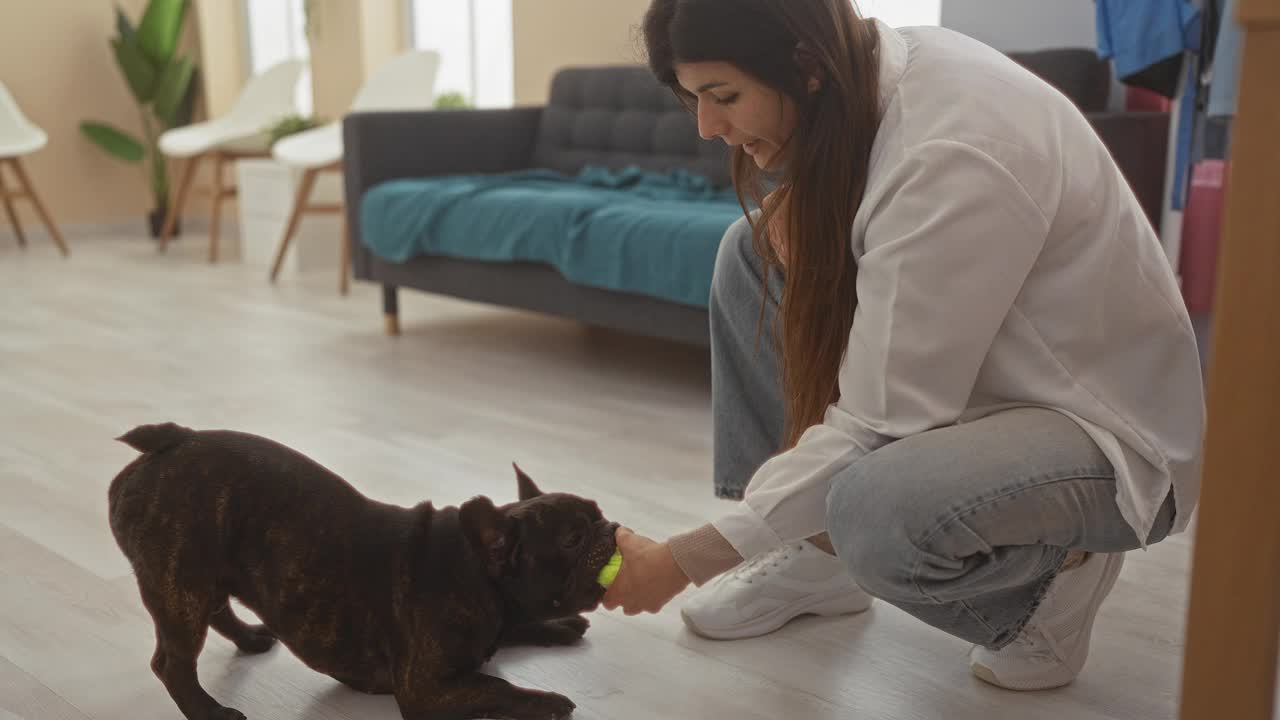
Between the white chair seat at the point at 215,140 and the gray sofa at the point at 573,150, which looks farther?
the white chair seat at the point at 215,140

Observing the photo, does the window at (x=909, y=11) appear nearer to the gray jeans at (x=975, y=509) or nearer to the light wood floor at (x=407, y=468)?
the light wood floor at (x=407, y=468)

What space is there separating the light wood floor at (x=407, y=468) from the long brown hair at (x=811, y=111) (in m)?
0.39

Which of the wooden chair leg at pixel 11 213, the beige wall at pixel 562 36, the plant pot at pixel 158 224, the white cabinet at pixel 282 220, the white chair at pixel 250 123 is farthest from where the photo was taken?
the plant pot at pixel 158 224

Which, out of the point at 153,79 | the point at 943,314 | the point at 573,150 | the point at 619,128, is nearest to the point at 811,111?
the point at 943,314

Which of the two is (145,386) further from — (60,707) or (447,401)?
(60,707)

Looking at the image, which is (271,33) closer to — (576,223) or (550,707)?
(576,223)

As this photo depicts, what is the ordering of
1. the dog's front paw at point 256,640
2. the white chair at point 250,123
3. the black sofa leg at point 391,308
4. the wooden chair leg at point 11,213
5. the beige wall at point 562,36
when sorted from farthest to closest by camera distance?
the white chair at point 250,123 < the wooden chair leg at point 11,213 < the beige wall at point 562,36 < the black sofa leg at point 391,308 < the dog's front paw at point 256,640

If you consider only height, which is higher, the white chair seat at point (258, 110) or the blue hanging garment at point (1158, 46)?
the blue hanging garment at point (1158, 46)

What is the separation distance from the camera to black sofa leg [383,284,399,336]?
3736 mm

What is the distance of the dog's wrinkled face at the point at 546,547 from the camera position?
1.24 metres

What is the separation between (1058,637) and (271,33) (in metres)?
6.36

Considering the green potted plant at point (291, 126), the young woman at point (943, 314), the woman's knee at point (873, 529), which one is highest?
the young woman at point (943, 314)

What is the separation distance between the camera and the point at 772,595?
1.56 metres

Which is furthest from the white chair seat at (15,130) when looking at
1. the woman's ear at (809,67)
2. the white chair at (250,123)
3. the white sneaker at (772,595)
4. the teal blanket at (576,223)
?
the woman's ear at (809,67)
